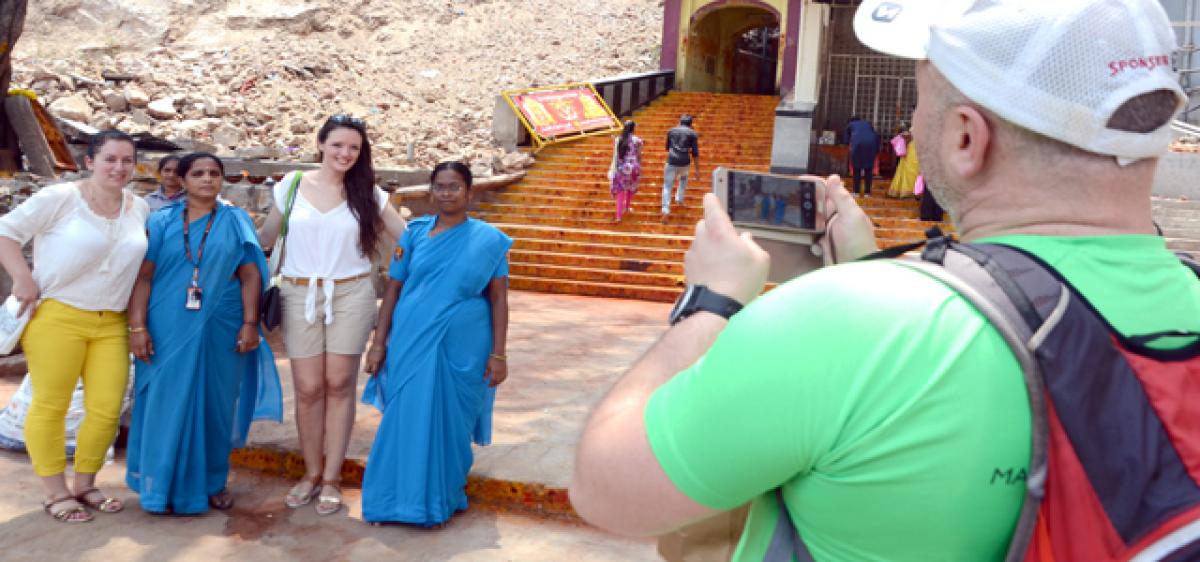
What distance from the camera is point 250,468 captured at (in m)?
5.03

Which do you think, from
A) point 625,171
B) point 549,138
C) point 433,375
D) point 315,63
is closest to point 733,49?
point 315,63

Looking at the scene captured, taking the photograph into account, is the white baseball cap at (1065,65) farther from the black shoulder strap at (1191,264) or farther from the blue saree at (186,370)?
the blue saree at (186,370)

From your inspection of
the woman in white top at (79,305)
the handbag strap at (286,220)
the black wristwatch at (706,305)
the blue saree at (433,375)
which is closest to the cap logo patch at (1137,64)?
the black wristwatch at (706,305)

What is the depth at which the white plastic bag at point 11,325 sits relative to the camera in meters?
4.07

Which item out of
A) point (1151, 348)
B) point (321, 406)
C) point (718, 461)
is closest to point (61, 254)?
point (321, 406)

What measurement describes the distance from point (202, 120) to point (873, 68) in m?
12.4

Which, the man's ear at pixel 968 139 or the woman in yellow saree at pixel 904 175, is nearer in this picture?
the man's ear at pixel 968 139

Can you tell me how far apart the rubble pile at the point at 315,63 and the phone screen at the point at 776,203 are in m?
13.7

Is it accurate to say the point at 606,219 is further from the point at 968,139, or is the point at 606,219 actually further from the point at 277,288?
the point at 968,139

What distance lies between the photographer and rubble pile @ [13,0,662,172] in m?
19.2

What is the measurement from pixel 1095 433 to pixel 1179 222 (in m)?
12.8

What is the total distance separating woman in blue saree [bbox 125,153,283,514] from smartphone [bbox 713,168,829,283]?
3.32 metres

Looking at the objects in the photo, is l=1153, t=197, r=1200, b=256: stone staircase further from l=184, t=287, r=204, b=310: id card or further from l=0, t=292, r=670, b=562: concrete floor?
l=184, t=287, r=204, b=310: id card

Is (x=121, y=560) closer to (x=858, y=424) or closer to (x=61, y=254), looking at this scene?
(x=61, y=254)
